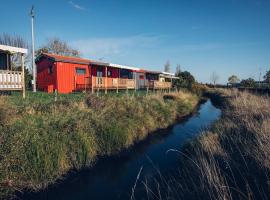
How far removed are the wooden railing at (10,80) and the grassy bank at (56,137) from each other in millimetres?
4337

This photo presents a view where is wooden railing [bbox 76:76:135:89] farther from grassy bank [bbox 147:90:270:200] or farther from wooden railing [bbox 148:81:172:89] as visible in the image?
grassy bank [bbox 147:90:270:200]

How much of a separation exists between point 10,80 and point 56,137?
7736 mm

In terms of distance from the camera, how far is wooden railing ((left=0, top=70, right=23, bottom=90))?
424 inches

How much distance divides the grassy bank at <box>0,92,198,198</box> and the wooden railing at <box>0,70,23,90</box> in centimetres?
434

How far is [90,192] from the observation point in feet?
16.8

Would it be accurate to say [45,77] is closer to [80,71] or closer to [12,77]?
[80,71]

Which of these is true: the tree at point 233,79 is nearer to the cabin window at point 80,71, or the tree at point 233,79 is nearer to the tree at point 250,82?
the tree at point 250,82

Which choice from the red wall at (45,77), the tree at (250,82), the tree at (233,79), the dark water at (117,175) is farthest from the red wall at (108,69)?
the tree at (233,79)

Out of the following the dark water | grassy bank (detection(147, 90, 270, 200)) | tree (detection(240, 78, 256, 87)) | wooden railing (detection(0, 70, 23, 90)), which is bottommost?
the dark water

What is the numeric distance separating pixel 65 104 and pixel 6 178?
4.94 meters

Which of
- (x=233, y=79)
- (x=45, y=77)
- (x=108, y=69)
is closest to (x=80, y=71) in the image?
(x=45, y=77)

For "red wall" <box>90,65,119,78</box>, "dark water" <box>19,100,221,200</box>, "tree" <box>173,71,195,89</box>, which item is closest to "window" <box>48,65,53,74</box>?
"red wall" <box>90,65,119,78</box>

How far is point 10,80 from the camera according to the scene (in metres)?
11.2

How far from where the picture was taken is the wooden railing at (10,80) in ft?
35.4
